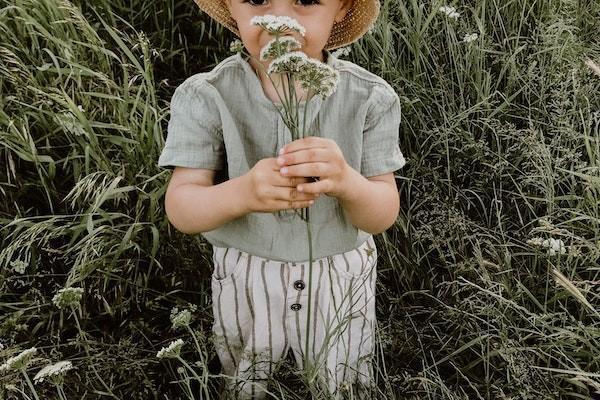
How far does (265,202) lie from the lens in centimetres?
135

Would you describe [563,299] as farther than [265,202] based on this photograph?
Yes

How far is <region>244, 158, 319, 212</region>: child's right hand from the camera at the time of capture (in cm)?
131

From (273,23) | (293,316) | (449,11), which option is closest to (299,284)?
(293,316)

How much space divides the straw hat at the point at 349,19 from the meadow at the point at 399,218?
1.81 ft

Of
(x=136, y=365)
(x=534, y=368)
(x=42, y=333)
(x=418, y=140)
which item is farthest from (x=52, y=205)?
(x=534, y=368)

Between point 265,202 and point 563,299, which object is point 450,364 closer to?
point 563,299

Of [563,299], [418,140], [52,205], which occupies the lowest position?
[563,299]

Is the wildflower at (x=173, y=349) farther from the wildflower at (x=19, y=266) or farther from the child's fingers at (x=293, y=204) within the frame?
the wildflower at (x=19, y=266)

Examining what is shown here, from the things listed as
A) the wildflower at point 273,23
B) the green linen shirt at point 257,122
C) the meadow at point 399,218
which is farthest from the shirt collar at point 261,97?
the meadow at point 399,218

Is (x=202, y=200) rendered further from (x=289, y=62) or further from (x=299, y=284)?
(x=289, y=62)

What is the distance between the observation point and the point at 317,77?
1.18 m

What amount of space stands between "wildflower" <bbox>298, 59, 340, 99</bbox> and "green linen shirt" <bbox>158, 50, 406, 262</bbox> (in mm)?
318

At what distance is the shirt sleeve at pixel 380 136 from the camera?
1.58 m

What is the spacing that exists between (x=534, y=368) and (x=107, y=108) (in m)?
1.44
